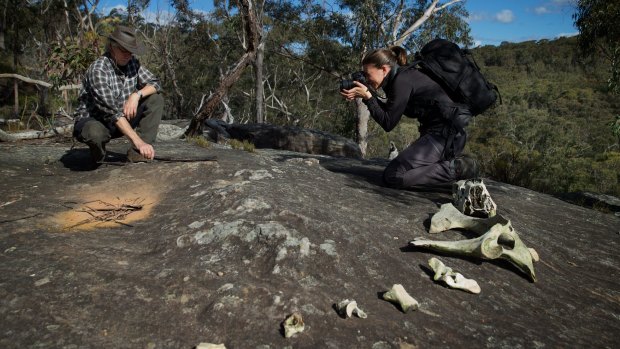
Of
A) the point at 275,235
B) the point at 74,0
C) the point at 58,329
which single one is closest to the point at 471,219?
the point at 275,235

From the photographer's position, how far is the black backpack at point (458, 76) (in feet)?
12.2

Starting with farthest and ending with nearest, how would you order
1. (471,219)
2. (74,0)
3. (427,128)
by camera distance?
(74,0), (427,128), (471,219)

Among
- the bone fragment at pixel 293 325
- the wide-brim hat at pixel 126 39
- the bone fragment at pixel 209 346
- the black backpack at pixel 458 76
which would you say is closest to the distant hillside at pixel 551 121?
the black backpack at pixel 458 76

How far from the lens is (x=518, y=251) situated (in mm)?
2449

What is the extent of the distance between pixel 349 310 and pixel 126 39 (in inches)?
120

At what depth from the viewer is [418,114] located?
3896 millimetres

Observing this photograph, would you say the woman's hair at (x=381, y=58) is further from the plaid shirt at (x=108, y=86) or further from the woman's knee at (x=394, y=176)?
the plaid shirt at (x=108, y=86)

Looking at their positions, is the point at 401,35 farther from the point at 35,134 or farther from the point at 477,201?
the point at 477,201

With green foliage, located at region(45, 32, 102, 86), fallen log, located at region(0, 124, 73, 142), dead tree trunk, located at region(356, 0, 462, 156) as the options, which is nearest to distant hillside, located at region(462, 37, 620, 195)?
dead tree trunk, located at region(356, 0, 462, 156)

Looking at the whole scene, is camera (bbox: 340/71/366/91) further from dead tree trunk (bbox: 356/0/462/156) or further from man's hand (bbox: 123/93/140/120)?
dead tree trunk (bbox: 356/0/462/156)

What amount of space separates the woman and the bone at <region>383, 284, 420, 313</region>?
1.93 meters

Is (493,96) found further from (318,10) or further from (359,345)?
(318,10)

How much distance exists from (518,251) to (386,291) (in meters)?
0.91

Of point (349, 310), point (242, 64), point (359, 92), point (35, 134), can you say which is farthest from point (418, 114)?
point (35, 134)
